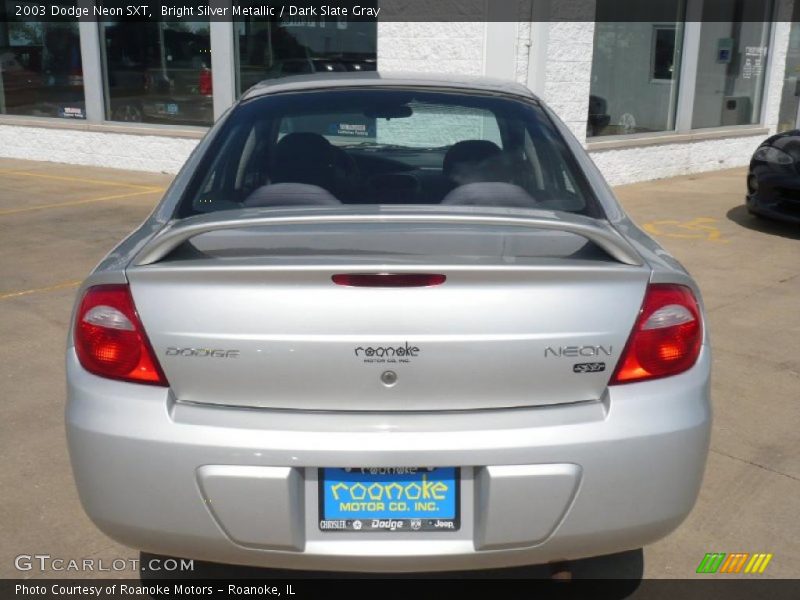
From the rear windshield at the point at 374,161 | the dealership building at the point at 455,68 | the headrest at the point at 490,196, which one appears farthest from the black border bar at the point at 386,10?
the headrest at the point at 490,196

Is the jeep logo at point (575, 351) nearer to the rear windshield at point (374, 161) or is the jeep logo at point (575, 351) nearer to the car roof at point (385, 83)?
the rear windshield at point (374, 161)

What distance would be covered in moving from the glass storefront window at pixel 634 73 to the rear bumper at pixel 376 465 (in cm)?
927

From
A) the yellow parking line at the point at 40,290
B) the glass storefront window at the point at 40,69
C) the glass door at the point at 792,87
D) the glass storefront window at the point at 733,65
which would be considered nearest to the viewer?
the yellow parking line at the point at 40,290

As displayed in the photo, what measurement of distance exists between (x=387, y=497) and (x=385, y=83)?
6.12 feet

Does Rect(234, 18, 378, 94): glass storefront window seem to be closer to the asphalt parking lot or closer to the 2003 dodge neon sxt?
the asphalt parking lot

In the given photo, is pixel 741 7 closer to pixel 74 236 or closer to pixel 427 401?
pixel 74 236

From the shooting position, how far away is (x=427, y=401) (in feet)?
7.19

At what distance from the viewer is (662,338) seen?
2289 mm

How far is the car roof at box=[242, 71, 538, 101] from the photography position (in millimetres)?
3451

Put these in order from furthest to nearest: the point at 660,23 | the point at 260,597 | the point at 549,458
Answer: the point at 660,23
the point at 260,597
the point at 549,458

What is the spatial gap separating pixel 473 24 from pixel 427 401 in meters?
8.49

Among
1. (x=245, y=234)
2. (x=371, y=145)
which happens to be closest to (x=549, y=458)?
(x=245, y=234)

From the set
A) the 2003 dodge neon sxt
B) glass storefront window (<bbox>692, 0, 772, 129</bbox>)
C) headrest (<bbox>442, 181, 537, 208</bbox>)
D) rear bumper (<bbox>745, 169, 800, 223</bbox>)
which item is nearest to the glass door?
glass storefront window (<bbox>692, 0, 772, 129</bbox>)

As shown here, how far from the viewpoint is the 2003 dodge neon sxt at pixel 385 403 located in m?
2.14
